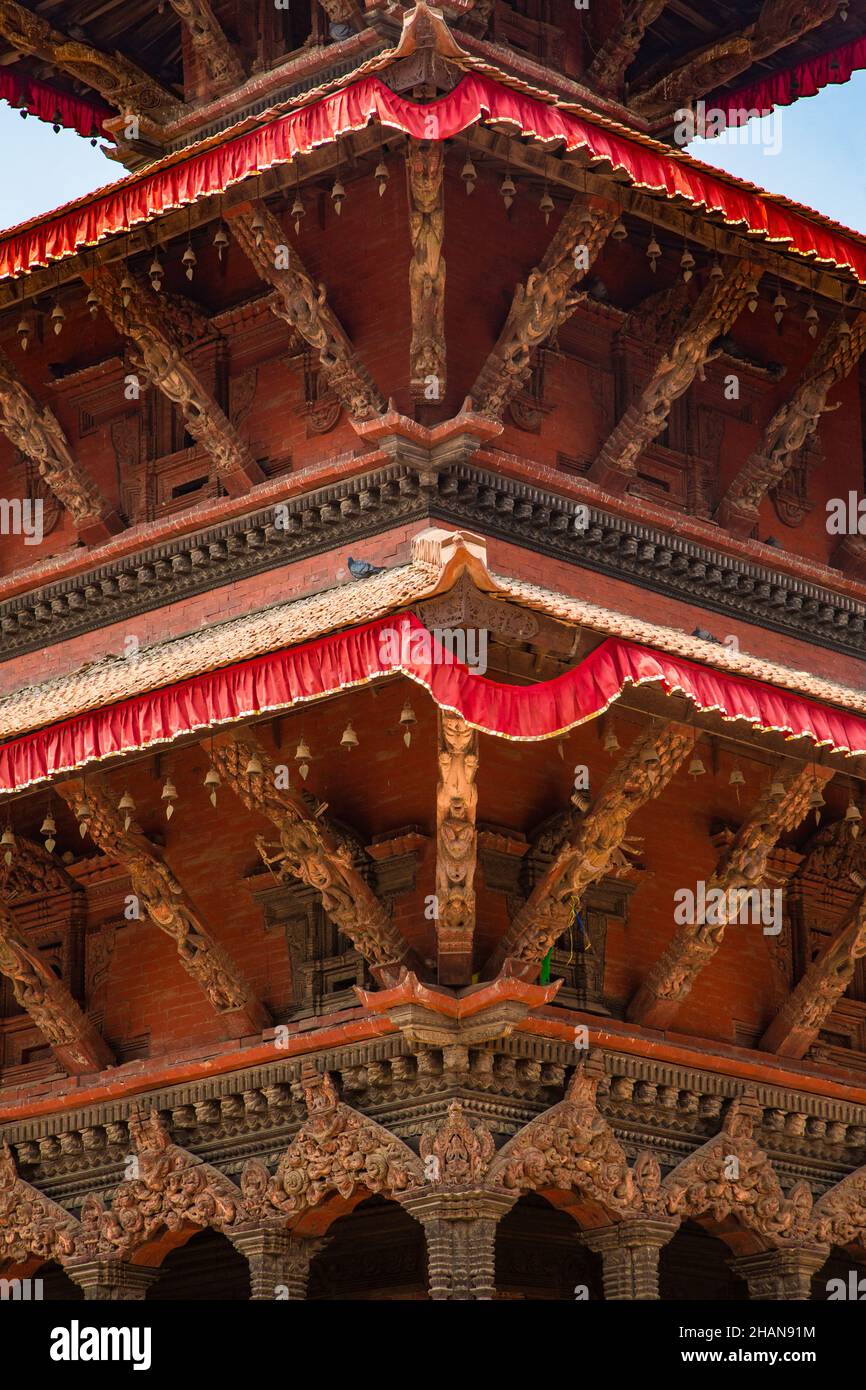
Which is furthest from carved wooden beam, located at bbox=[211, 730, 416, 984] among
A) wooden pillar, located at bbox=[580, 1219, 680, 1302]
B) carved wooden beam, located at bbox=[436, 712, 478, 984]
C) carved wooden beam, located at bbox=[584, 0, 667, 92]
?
carved wooden beam, located at bbox=[584, 0, 667, 92]

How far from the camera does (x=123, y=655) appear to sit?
1410 cm

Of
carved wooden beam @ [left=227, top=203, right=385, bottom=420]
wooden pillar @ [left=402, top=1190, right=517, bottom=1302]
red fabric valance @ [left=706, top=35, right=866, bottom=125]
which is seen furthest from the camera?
red fabric valance @ [left=706, top=35, right=866, bottom=125]

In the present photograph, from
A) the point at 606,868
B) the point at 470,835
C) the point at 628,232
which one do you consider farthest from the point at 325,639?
the point at 628,232

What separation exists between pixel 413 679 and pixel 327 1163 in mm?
2911

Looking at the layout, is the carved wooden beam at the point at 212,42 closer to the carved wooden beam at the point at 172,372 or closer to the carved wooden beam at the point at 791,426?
the carved wooden beam at the point at 172,372

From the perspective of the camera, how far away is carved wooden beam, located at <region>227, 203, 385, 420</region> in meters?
13.2

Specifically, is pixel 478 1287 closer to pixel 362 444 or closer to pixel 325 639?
pixel 325 639

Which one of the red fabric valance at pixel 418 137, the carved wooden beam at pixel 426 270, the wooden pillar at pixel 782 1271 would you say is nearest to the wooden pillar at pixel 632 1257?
the wooden pillar at pixel 782 1271

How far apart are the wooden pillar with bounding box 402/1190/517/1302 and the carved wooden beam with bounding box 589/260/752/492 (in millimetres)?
4298

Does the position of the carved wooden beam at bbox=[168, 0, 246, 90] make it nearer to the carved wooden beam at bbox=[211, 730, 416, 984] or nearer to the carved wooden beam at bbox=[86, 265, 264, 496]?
the carved wooden beam at bbox=[86, 265, 264, 496]

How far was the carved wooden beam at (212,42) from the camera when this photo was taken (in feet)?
50.9

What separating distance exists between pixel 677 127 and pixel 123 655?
19.0 feet

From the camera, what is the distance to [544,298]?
1327cm

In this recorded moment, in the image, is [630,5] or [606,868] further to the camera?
[630,5]
